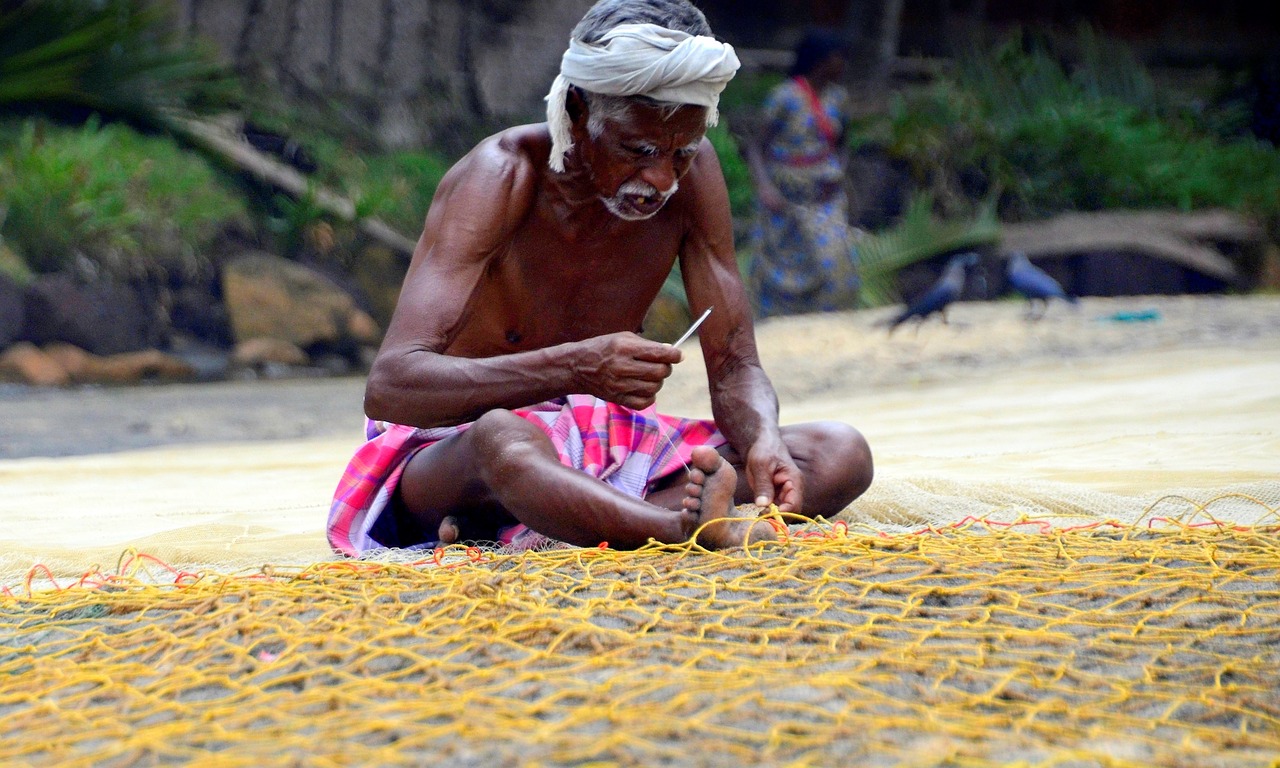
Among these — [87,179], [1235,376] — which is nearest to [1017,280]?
[1235,376]

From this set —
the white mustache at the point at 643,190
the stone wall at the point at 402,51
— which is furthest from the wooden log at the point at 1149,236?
the white mustache at the point at 643,190

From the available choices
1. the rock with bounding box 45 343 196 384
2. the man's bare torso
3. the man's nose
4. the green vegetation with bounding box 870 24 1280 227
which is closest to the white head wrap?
the man's nose

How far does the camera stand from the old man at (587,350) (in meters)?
2.27

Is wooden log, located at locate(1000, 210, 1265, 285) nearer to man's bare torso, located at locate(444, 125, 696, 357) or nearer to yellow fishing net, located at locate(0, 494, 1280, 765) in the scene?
man's bare torso, located at locate(444, 125, 696, 357)

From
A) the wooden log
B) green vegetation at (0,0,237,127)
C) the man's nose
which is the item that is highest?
green vegetation at (0,0,237,127)

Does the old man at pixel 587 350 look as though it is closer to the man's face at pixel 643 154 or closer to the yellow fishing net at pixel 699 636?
the man's face at pixel 643 154

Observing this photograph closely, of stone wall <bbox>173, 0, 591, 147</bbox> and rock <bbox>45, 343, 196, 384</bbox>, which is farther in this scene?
stone wall <bbox>173, 0, 591, 147</bbox>

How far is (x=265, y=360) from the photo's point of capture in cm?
755

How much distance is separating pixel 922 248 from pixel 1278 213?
9.52 ft

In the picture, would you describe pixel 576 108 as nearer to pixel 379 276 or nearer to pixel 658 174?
pixel 658 174

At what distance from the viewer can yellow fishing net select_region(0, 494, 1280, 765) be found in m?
1.39

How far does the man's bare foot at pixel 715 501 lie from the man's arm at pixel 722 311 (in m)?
0.35

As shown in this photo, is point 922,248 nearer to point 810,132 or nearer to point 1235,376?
point 810,132

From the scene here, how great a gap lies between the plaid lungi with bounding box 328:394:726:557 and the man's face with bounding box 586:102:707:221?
416 mm
